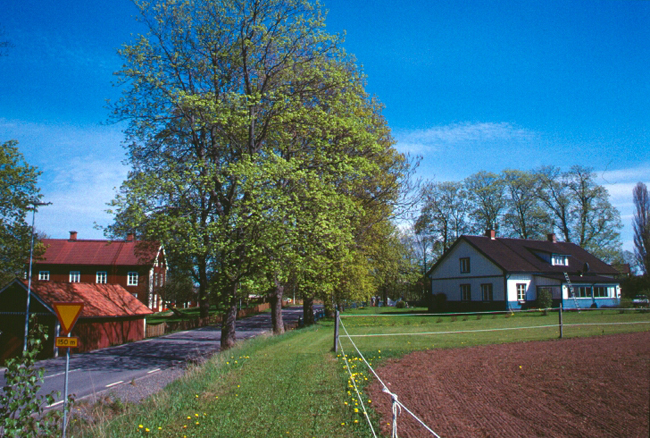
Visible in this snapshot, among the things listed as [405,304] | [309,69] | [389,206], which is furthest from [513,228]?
[309,69]

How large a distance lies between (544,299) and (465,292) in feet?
27.8

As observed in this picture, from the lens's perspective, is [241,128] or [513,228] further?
[513,228]

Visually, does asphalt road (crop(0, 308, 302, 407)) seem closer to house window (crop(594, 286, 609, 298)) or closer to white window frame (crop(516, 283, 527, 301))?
white window frame (crop(516, 283, 527, 301))

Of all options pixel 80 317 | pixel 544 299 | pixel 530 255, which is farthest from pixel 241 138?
pixel 530 255

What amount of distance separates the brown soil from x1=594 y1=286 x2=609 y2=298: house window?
125 ft

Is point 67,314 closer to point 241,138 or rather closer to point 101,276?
point 241,138

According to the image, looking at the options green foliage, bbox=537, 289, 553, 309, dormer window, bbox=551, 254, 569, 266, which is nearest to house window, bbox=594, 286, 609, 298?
dormer window, bbox=551, 254, 569, 266

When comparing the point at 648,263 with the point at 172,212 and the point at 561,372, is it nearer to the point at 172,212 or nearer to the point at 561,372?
the point at 561,372

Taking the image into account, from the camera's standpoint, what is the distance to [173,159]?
2186 cm

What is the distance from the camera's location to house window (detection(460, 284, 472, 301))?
4562 cm

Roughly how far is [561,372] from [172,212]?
49.7ft

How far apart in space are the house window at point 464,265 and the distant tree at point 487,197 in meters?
10.1

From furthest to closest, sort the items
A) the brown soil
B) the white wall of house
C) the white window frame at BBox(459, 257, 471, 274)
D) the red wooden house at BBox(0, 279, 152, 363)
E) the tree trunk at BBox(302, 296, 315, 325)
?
the white window frame at BBox(459, 257, 471, 274) → the white wall of house → the tree trunk at BBox(302, 296, 315, 325) → the red wooden house at BBox(0, 279, 152, 363) → the brown soil

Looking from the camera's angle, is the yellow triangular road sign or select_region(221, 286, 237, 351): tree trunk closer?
the yellow triangular road sign
